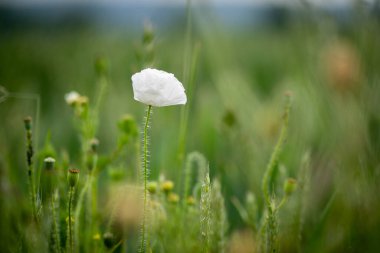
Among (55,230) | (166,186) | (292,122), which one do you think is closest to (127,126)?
(166,186)

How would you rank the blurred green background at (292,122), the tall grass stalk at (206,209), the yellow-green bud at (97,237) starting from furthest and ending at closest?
the blurred green background at (292,122), the yellow-green bud at (97,237), the tall grass stalk at (206,209)

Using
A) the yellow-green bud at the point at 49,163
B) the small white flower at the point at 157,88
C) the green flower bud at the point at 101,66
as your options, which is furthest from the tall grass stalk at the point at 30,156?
the green flower bud at the point at 101,66

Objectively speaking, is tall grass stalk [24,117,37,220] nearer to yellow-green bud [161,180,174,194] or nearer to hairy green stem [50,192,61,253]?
hairy green stem [50,192,61,253]

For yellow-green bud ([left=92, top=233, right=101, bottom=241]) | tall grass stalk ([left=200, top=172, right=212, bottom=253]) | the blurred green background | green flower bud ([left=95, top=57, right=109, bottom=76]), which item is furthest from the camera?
green flower bud ([left=95, top=57, right=109, bottom=76])

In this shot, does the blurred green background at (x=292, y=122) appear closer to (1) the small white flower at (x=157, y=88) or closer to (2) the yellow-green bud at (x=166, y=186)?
(2) the yellow-green bud at (x=166, y=186)

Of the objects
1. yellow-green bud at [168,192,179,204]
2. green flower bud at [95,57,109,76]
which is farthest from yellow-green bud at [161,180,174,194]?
green flower bud at [95,57,109,76]

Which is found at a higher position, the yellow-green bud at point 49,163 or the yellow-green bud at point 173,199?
the yellow-green bud at point 49,163

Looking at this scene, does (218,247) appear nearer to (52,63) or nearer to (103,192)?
(103,192)

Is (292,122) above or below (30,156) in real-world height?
above

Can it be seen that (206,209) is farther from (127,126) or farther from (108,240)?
(127,126)
